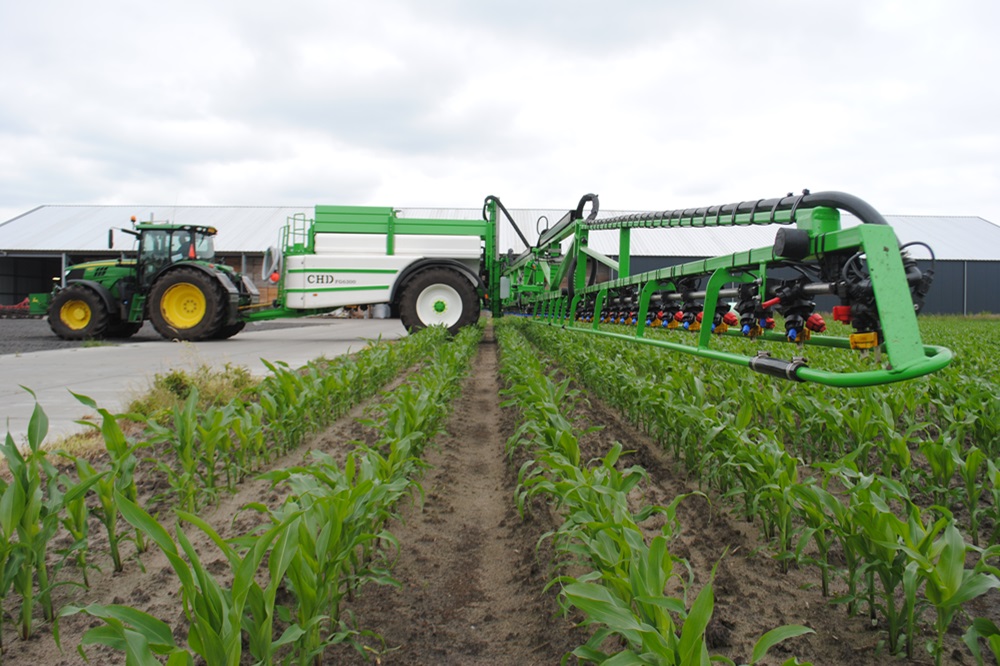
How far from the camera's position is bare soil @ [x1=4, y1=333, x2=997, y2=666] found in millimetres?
2055

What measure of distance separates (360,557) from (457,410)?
3.35 meters

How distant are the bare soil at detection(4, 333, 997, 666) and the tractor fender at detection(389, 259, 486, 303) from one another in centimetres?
805

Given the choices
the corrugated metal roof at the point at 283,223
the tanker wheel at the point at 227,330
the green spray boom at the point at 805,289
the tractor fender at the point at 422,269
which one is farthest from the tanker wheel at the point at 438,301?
the corrugated metal roof at the point at 283,223

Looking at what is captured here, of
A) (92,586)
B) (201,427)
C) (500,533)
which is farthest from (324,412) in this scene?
(92,586)

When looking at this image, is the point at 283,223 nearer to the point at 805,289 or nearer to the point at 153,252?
the point at 153,252

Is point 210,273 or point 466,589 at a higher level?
point 210,273

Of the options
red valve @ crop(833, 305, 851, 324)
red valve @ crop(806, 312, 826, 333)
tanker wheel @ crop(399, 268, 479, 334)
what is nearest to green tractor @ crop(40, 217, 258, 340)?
tanker wheel @ crop(399, 268, 479, 334)

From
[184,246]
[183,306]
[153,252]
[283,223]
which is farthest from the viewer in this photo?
[283,223]

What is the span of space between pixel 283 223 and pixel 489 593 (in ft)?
104

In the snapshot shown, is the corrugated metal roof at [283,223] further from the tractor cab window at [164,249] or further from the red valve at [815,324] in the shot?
the red valve at [815,324]

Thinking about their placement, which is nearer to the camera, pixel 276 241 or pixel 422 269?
pixel 422 269

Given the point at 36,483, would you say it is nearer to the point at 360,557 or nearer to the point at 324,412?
the point at 360,557

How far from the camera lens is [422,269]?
11586 millimetres

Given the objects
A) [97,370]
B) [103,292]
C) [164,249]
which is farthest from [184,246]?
[97,370]
